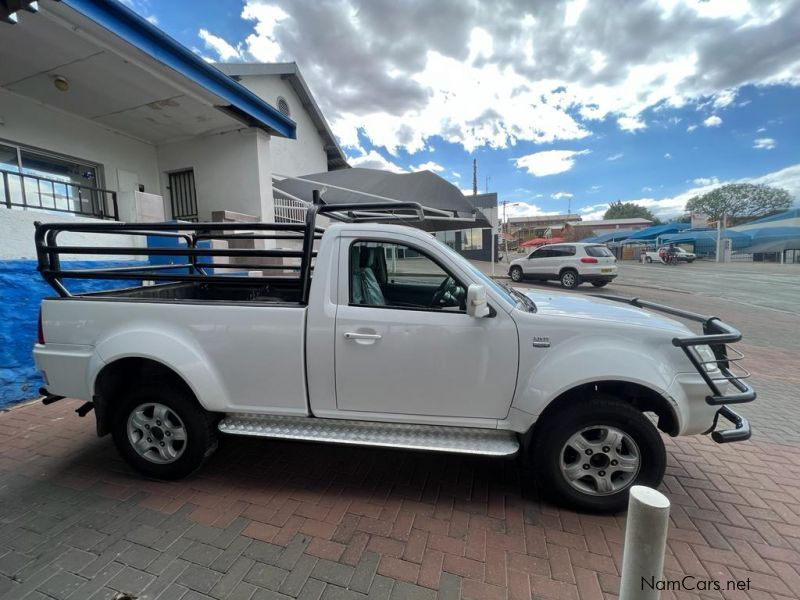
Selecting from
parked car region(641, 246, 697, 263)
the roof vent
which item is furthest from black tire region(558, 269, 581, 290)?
parked car region(641, 246, 697, 263)

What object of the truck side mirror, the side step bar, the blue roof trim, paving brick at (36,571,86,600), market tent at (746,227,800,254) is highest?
the blue roof trim

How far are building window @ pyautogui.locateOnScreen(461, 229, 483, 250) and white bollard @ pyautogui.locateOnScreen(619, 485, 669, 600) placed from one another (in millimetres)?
26207

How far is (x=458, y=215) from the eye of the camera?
1099 cm

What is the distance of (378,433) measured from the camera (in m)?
2.72

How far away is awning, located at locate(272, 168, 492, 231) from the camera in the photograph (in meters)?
10.8

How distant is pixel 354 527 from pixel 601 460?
168cm

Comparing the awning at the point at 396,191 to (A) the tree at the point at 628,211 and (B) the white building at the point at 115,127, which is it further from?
(A) the tree at the point at 628,211

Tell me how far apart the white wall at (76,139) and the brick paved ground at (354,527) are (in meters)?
5.85

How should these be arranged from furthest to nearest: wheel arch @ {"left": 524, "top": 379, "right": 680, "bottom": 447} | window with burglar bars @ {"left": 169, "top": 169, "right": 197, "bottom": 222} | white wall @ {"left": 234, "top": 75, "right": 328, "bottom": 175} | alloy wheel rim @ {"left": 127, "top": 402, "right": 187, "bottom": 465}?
white wall @ {"left": 234, "top": 75, "right": 328, "bottom": 175}, window with burglar bars @ {"left": 169, "top": 169, "right": 197, "bottom": 222}, alloy wheel rim @ {"left": 127, "top": 402, "right": 187, "bottom": 465}, wheel arch @ {"left": 524, "top": 379, "right": 680, "bottom": 447}

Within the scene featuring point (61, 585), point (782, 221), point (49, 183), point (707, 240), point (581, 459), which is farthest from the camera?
point (782, 221)

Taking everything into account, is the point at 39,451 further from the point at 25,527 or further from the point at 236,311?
the point at 236,311

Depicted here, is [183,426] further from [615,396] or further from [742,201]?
[742,201]

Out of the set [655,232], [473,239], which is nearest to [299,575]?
[473,239]

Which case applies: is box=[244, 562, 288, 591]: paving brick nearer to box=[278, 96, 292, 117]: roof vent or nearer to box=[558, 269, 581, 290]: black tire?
box=[278, 96, 292, 117]: roof vent
